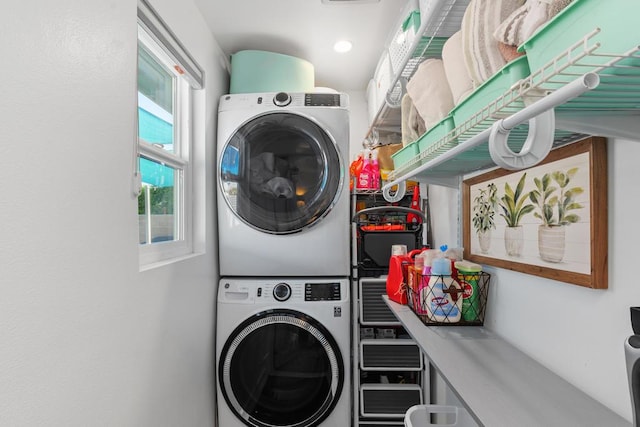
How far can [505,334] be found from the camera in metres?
1.35

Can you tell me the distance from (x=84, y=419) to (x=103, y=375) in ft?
0.39

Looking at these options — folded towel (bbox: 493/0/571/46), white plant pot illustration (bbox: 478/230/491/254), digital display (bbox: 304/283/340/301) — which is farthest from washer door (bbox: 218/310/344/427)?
folded towel (bbox: 493/0/571/46)

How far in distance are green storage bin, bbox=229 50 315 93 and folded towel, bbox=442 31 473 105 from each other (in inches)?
55.6

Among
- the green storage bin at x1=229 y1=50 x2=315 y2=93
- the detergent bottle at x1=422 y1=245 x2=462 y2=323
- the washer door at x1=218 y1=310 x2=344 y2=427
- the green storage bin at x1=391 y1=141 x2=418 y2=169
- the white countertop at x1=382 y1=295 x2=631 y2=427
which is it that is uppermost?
the green storage bin at x1=229 y1=50 x2=315 y2=93

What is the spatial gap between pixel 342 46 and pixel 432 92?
4.17ft

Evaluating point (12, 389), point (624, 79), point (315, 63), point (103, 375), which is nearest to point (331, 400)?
point (103, 375)

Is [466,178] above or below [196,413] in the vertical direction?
above

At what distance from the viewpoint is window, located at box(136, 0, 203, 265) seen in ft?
5.20

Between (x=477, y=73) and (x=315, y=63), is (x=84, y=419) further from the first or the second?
(x=315, y=63)

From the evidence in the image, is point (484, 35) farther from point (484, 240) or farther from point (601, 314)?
A: point (484, 240)

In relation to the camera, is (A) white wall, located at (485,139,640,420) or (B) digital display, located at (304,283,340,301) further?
(B) digital display, located at (304,283,340,301)

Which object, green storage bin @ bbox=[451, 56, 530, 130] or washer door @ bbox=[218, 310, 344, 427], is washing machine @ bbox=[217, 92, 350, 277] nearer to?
washer door @ bbox=[218, 310, 344, 427]

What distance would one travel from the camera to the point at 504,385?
97 cm

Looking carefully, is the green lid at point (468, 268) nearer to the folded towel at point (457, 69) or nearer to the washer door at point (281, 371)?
the folded towel at point (457, 69)
